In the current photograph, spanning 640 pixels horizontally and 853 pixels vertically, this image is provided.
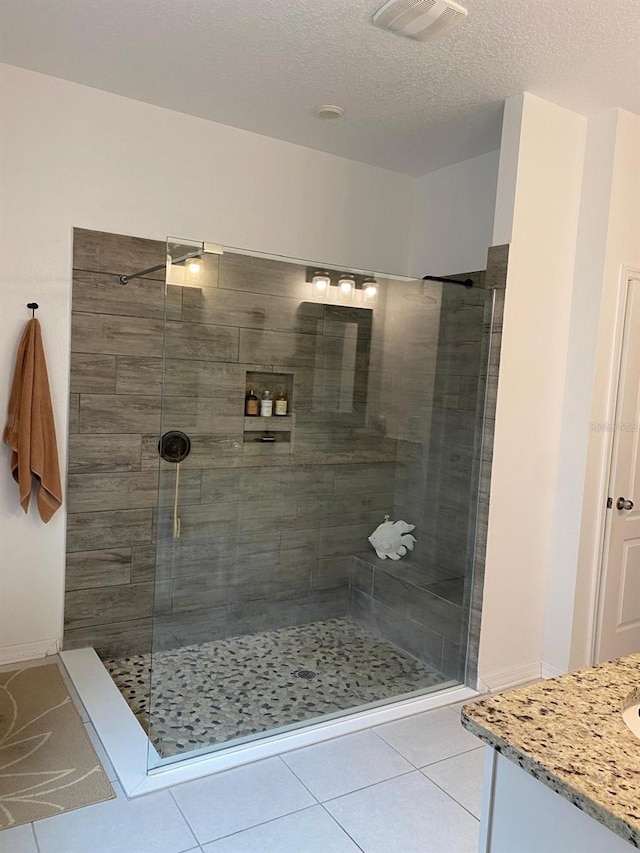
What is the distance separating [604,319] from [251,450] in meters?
1.83

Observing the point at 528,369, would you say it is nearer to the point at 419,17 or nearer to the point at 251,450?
the point at 251,450

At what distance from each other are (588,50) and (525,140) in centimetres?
51

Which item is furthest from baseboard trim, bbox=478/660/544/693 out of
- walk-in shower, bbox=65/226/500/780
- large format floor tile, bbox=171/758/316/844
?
large format floor tile, bbox=171/758/316/844

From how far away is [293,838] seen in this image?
207 cm

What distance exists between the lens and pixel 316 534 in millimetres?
3092

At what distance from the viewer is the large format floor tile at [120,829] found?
199 centimetres

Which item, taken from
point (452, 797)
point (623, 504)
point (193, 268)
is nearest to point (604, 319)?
point (623, 504)

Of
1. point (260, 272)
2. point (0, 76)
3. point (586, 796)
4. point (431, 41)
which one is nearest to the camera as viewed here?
point (586, 796)

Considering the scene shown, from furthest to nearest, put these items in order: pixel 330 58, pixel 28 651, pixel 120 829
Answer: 1. pixel 28 651
2. pixel 330 58
3. pixel 120 829

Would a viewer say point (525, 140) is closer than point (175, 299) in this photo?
No

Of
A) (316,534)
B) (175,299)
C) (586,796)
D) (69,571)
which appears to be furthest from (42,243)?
(586,796)

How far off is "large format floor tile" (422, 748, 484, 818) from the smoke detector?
9.07ft

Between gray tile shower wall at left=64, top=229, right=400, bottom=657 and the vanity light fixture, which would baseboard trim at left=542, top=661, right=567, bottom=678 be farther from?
the vanity light fixture

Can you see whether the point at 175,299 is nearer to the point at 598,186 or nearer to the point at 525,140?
the point at 525,140
